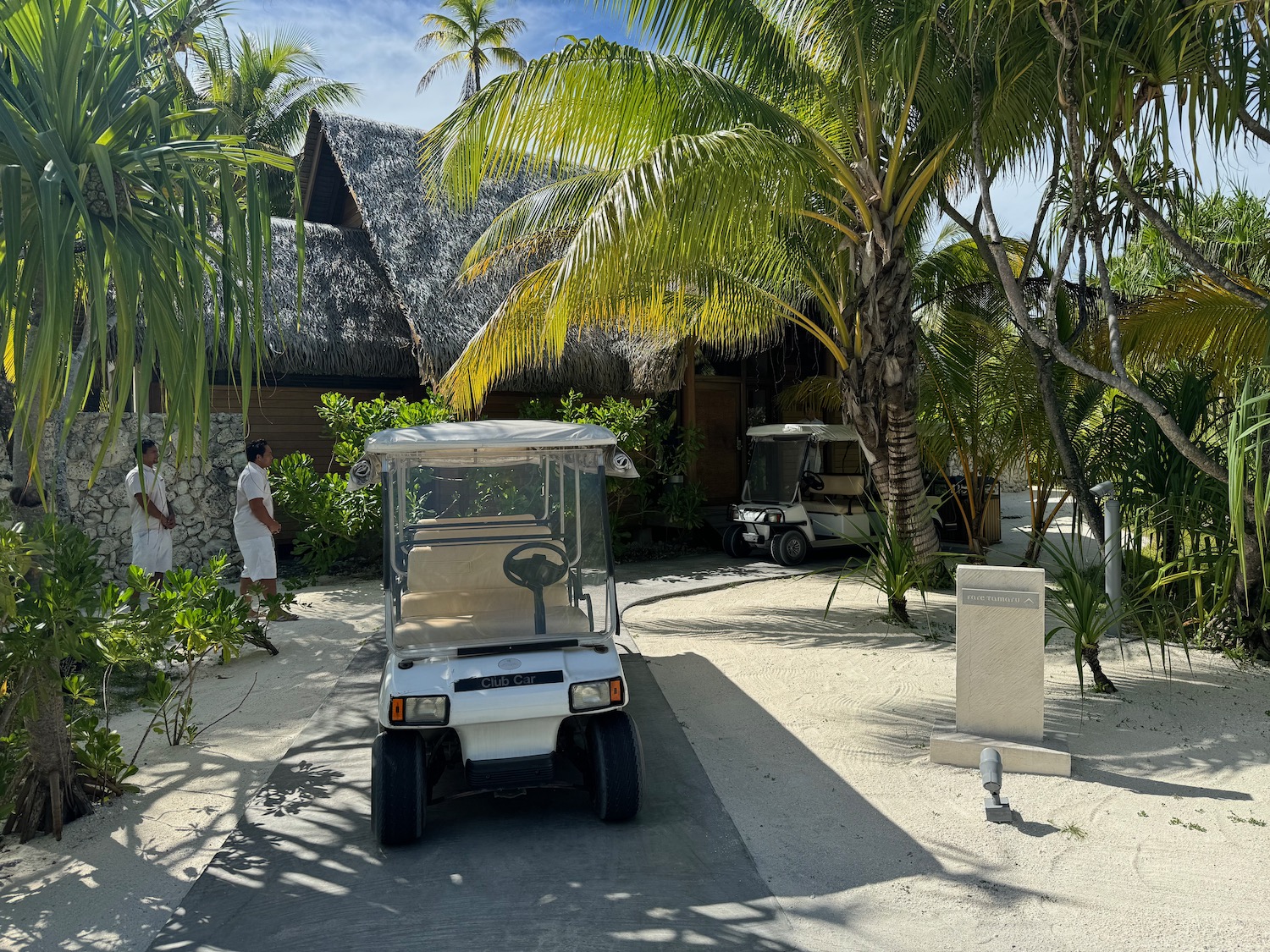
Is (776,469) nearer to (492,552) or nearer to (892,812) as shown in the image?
(492,552)

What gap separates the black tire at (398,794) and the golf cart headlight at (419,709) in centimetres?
16

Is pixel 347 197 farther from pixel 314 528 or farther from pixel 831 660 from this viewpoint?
pixel 831 660

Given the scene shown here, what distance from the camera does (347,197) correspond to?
1473 cm

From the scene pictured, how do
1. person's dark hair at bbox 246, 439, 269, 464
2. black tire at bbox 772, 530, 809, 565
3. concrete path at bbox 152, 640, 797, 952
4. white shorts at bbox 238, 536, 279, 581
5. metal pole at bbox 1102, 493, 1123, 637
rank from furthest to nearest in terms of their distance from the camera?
1. black tire at bbox 772, 530, 809, 565
2. white shorts at bbox 238, 536, 279, 581
3. person's dark hair at bbox 246, 439, 269, 464
4. metal pole at bbox 1102, 493, 1123, 637
5. concrete path at bbox 152, 640, 797, 952

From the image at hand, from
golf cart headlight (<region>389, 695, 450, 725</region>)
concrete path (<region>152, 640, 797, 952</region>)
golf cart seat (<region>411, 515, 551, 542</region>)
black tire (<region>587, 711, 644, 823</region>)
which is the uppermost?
golf cart seat (<region>411, 515, 551, 542</region>)

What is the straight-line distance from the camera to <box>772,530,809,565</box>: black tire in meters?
11.4

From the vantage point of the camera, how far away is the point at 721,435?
16234mm

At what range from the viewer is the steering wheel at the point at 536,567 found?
454 cm

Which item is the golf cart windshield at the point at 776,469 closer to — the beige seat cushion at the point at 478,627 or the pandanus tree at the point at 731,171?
the pandanus tree at the point at 731,171

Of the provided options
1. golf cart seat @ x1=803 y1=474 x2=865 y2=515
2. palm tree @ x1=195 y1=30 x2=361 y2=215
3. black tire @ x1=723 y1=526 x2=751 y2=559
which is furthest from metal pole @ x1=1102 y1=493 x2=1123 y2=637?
palm tree @ x1=195 y1=30 x2=361 y2=215

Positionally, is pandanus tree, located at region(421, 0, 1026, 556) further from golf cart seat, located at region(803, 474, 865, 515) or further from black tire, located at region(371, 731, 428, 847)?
black tire, located at region(371, 731, 428, 847)

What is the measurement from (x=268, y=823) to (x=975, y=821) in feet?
10.3

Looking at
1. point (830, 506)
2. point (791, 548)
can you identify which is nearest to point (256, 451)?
point (791, 548)

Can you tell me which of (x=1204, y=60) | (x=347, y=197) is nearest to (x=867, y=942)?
(x=1204, y=60)
